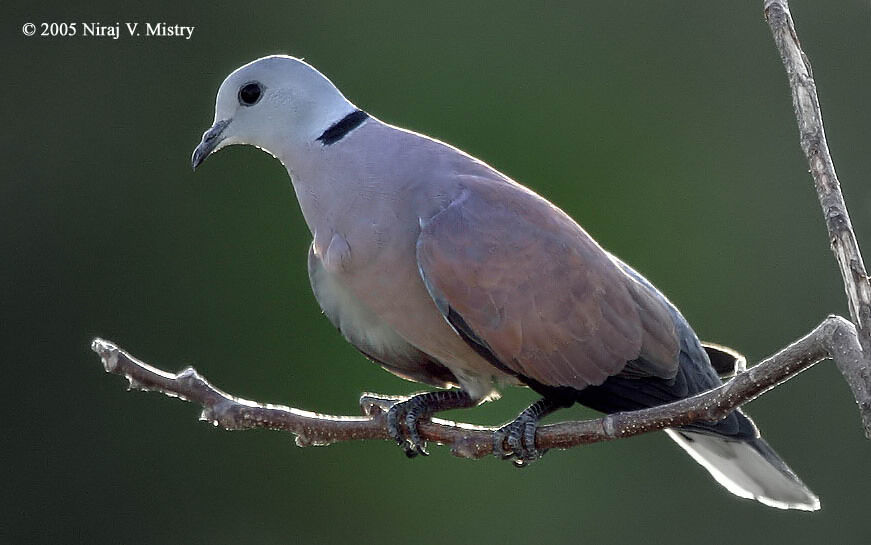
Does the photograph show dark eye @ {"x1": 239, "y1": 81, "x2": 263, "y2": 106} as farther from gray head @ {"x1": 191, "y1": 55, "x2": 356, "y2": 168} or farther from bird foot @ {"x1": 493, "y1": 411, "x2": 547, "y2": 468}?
bird foot @ {"x1": 493, "y1": 411, "x2": 547, "y2": 468}

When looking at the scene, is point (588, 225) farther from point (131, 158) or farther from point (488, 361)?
point (488, 361)

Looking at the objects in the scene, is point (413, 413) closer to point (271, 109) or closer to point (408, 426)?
point (408, 426)

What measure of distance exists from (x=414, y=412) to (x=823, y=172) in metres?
0.98

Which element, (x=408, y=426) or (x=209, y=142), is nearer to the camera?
(x=408, y=426)

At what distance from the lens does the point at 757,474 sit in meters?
2.41

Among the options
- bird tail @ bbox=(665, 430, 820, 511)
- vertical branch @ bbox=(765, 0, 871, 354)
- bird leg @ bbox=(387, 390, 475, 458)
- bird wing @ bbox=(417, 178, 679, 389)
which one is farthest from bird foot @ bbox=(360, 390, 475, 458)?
vertical branch @ bbox=(765, 0, 871, 354)

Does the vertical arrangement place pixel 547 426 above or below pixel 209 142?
below

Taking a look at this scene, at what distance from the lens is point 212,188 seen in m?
4.97

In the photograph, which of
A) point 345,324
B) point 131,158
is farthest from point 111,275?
point 345,324

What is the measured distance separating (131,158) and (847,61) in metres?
3.05

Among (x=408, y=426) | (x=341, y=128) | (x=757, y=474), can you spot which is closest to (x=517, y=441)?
(x=408, y=426)

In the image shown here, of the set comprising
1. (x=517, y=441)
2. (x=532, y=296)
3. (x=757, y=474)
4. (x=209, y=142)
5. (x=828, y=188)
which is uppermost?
(x=828, y=188)

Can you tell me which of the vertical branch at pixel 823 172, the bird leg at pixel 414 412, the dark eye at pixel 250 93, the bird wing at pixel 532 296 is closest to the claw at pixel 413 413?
the bird leg at pixel 414 412

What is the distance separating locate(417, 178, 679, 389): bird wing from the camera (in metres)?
2.25
